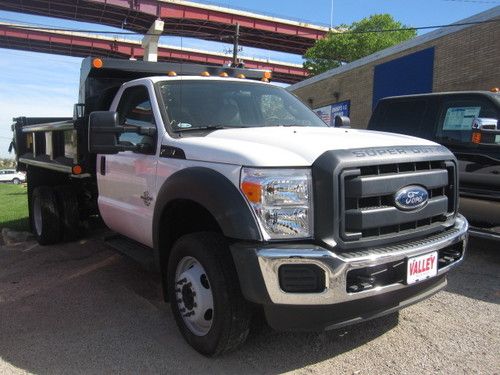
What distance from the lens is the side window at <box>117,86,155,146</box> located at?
434 centimetres

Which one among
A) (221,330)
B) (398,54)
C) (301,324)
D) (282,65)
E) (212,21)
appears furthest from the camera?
(282,65)

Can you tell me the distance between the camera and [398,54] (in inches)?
685

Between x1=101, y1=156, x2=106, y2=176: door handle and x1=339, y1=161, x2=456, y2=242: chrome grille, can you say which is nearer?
x1=339, y1=161, x2=456, y2=242: chrome grille

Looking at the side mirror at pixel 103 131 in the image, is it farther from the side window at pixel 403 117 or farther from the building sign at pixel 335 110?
the building sign at pixel 335 110

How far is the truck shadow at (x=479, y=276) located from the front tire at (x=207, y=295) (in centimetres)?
256

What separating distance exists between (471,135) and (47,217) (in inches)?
214

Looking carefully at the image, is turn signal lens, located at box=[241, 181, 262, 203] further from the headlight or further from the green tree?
the green tree

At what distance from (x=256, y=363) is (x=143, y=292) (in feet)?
6.24

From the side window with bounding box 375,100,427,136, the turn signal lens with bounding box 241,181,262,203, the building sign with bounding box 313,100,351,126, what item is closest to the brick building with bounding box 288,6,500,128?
the building sign with bounding box 313,100,351,126

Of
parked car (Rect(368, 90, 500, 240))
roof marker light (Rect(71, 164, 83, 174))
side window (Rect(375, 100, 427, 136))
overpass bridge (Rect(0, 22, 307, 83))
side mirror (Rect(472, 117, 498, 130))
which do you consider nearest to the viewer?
side mirror (Rect(472, 117, 498, 130))

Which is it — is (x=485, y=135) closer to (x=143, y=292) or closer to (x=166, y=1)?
(x=143, y=292)

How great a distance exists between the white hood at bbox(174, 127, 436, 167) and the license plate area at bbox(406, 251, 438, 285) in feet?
2.49

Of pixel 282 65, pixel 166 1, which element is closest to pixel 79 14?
pixel 166 1

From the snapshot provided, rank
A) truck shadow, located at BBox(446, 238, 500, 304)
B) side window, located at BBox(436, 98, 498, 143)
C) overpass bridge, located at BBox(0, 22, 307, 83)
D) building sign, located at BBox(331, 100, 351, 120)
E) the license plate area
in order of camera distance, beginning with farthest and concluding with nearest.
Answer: overpass bridge, located at BBox(0, 22, 307, 83)
building sign, located at BBox(331, 100, 351, 120)
side window, located at BBox(436, 98, 498, 143)
truck shadow, located at BBox(446, 238, 500, 304)
the license plate area
